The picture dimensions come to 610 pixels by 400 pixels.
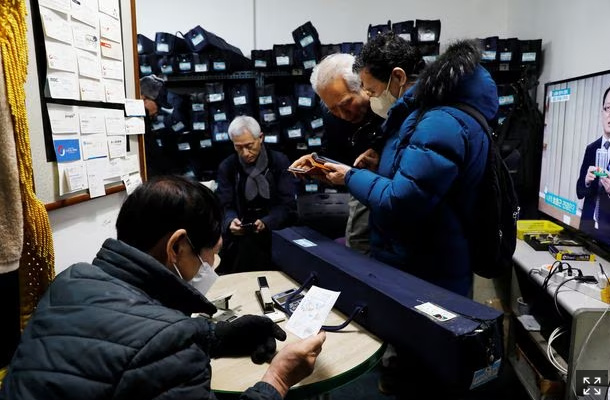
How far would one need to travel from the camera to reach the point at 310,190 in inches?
155

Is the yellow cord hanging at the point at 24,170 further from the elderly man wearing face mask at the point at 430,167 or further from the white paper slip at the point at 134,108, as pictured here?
the elderly man wearing face mask at the point at 430,167

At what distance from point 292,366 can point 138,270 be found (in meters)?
0.41

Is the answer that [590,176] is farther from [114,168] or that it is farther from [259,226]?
[114,168]

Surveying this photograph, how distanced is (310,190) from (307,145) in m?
0.41

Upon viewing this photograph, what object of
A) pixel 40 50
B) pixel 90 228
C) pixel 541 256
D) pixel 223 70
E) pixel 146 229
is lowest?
pixel 541 256

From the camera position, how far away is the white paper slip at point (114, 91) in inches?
57.0

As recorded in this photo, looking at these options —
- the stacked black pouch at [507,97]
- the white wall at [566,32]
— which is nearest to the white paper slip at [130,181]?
the white wall at [566,32]

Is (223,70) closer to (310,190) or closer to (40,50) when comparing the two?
(310,190)

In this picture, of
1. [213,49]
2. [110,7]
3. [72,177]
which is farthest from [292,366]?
[213,49]

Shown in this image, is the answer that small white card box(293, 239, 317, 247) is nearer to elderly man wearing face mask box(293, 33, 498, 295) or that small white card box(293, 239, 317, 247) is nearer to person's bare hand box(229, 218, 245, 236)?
elderly man wearing face mask box(293, 33, 498, 295)

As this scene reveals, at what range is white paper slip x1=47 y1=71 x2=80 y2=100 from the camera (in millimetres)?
1167

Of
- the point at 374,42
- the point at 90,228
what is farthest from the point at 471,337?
the point at 90,228

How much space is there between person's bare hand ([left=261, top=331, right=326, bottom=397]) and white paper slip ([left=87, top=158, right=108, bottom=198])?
2.76 ft

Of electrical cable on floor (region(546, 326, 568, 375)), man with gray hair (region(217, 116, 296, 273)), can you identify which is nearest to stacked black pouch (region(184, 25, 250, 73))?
man with gray hair (region(217, 116, 296, 273))
